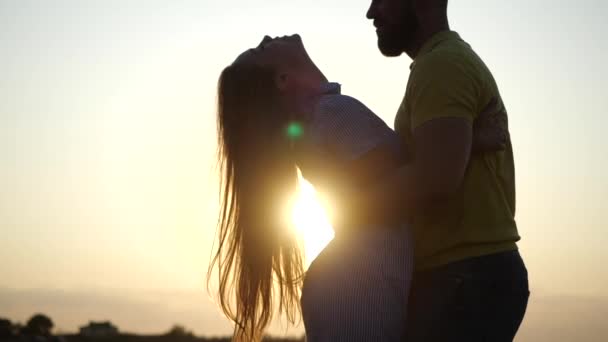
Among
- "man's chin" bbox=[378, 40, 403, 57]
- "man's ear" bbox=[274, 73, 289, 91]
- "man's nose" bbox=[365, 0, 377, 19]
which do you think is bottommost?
"man's ear" bbox=[274, 73, 289, 91]

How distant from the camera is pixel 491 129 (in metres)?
3.27

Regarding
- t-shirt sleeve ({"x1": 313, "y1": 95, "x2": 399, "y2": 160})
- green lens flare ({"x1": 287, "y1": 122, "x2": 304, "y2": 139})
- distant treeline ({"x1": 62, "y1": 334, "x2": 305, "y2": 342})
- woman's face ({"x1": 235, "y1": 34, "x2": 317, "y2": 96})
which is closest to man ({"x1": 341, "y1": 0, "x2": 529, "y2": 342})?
Result: t-shirt sleeve ({"x1": 313, "y1": 95, "x2": 399, "y2": 160})

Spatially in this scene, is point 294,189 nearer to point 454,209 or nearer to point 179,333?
point 454,209

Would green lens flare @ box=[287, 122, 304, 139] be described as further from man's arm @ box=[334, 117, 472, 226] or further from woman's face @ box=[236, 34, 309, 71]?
man's arm @ box=[334, 117, 472, 226]

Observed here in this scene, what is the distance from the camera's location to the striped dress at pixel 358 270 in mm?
3230

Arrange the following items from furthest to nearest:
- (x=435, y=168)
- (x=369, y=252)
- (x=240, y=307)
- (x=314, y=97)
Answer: (x=240, y=307), (x=314, y=97), (x=369, y=252), (x=435, y=168)

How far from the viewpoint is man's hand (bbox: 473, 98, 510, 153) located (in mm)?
3232

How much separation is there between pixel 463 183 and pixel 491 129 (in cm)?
24

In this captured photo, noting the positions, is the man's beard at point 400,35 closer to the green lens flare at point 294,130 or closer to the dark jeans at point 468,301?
the green lens flare at point 294,130

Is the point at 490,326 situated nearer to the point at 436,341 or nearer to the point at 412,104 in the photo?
the point at 436,341

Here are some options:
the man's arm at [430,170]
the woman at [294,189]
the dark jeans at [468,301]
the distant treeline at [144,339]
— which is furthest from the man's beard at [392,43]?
the distant treeline at [144,339]

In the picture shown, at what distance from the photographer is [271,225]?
148 inches

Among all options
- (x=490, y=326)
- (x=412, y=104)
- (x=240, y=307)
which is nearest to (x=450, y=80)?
(x=412, y=104)

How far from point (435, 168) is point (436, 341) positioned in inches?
25.2
